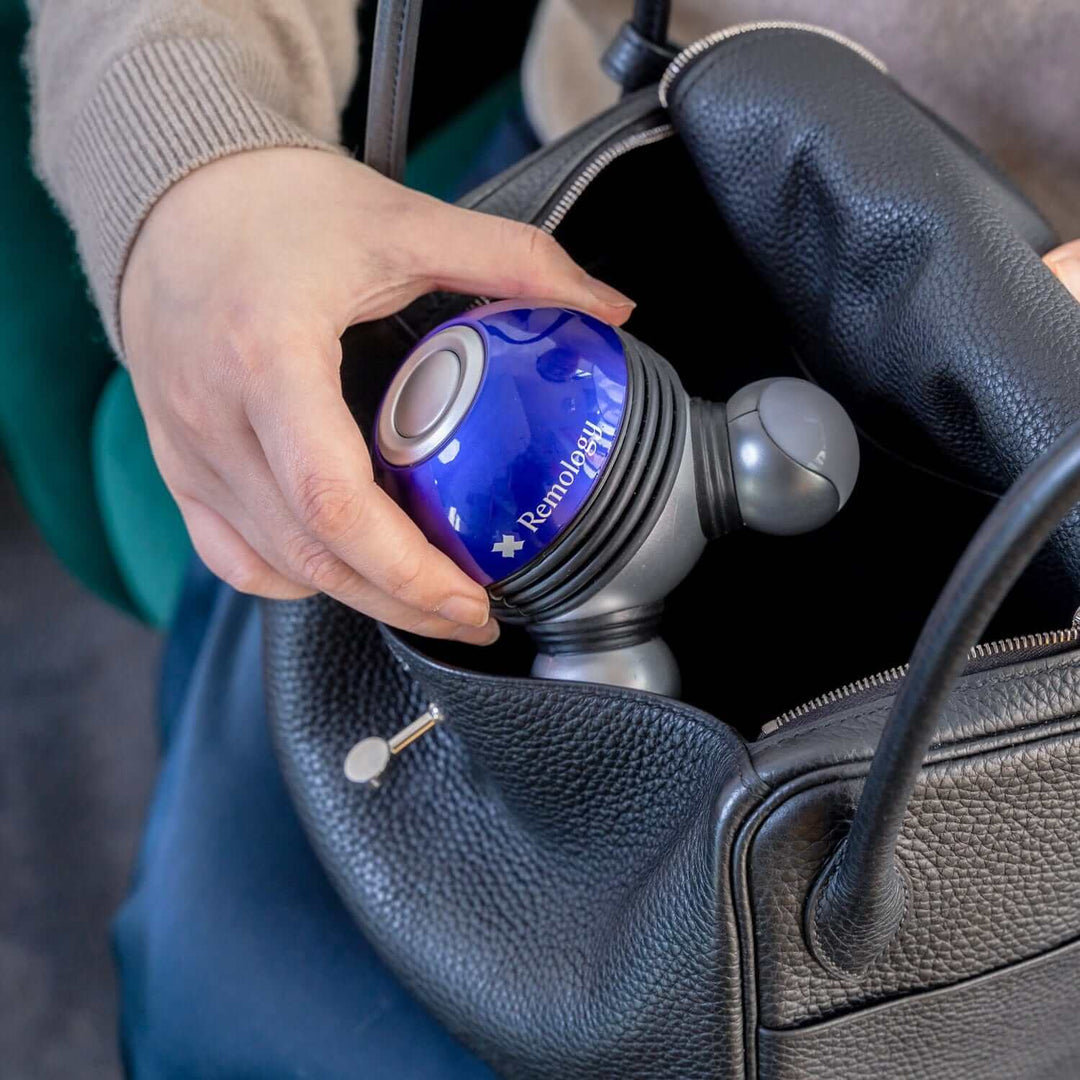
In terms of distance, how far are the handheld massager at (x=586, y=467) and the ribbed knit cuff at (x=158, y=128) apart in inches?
5.3

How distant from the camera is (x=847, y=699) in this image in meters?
0.32

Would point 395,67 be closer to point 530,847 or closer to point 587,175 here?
point 587,175

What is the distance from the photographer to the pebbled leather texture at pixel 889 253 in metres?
0.34

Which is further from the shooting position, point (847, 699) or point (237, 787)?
point (237, 787)

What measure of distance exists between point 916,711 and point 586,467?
5.1 inches

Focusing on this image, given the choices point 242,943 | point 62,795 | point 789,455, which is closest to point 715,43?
point 789,455

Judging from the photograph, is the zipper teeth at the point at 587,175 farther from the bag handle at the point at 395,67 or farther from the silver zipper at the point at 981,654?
the silver zipper at the point at 981,654

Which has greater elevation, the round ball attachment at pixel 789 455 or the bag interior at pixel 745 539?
the round ball attachment at pixel 789 455

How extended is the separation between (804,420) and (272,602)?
260mm

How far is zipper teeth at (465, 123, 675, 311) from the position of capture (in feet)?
1.37

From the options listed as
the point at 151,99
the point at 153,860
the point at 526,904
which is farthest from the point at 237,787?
the point at 151,99

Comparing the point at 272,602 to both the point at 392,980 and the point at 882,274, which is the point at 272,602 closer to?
the point at 392,980

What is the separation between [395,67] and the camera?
1.32ft

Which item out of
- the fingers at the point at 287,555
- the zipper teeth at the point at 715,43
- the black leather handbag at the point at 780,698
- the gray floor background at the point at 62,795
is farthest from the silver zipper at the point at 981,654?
the gray floor background at the point at 62,795
